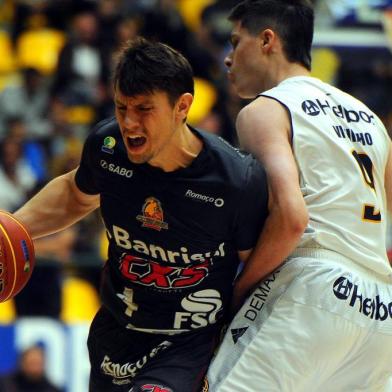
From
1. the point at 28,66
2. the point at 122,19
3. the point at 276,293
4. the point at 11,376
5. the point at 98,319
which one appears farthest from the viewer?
the point at 122,19

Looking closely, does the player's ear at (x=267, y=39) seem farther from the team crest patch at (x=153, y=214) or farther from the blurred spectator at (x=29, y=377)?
the blurred spectator at (x=29, y=377)

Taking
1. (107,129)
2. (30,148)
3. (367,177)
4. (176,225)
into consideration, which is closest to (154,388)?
(176,225)

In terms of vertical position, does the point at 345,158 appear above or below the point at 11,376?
above

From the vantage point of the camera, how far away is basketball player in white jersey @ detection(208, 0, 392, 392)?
4309mm

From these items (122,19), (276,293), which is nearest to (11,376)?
(276,293)

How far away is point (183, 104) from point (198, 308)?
0.92m

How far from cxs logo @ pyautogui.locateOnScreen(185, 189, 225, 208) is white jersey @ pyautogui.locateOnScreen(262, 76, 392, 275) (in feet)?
1.33

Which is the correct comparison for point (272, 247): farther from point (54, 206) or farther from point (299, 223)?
point (54, 206)

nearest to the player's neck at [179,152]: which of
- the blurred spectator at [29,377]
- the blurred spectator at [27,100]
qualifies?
the blurred spectator at [29,377]

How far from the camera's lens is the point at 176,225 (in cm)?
435

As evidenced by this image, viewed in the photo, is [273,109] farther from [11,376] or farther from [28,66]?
[28,66]

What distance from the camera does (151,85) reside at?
4.11 metres

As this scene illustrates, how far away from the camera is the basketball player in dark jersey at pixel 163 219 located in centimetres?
418

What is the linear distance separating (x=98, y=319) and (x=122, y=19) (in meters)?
8.26
